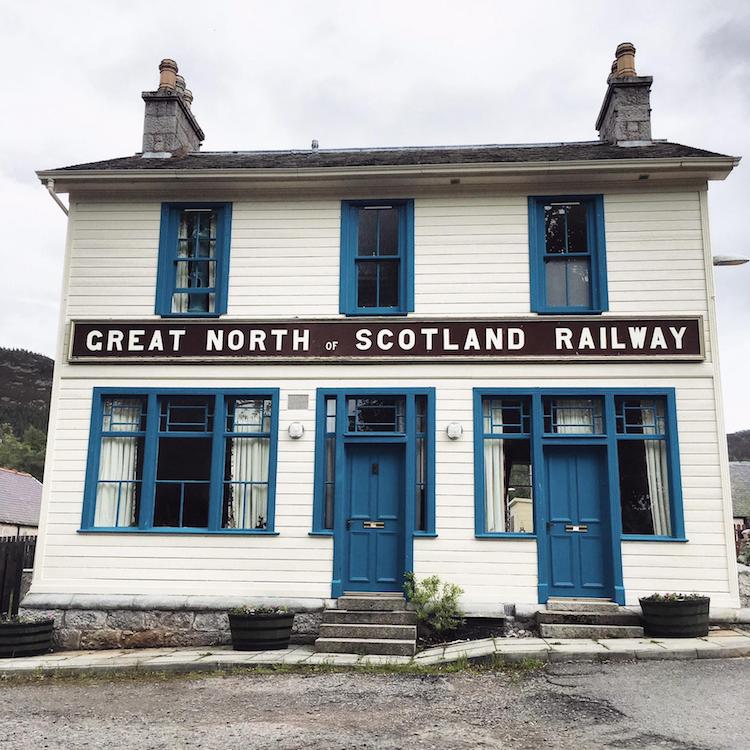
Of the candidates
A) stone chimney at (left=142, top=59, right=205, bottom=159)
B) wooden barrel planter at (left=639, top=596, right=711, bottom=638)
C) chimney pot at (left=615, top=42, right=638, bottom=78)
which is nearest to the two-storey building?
wooden barrel planter at (left=639, top=596, right=711, bottom=638)

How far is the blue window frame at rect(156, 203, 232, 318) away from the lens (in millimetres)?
11906

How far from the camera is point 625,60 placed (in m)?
13.4

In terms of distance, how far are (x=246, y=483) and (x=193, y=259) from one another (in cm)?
356

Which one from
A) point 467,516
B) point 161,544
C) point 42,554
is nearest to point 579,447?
point 467,516

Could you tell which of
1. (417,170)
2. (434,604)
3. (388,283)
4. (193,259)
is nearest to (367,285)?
(388,283)

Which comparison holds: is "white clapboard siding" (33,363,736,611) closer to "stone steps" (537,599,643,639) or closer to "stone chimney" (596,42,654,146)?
"stone steps" (537,599,643,639)

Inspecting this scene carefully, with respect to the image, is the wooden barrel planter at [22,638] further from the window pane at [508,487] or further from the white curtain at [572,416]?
the white curtain at [572,416]

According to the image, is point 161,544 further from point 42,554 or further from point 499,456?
point 499,456

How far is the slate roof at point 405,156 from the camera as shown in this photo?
38.7ft

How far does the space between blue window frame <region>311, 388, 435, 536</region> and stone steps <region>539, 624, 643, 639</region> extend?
2.09 meters

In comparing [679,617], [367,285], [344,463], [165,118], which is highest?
[165,118]

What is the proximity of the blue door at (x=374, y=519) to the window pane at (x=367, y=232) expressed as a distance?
303 cm

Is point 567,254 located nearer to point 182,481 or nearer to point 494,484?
point 494,484

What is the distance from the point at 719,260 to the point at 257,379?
7.30m
